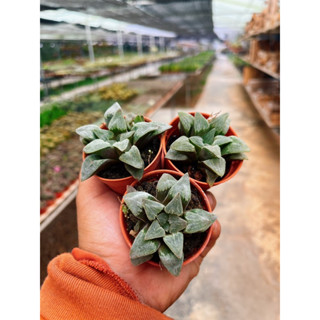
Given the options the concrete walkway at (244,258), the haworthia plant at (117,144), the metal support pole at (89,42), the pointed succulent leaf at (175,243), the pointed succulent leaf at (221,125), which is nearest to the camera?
the pointed succulent leaf at (175,243)

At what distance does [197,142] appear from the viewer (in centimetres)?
62

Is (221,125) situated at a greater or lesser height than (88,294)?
greater

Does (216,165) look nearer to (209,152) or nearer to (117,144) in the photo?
(209,152)

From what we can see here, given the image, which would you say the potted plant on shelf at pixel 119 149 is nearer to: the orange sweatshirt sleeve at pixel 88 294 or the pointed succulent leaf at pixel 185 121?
the pointed succulent leaf at pixel 185 121

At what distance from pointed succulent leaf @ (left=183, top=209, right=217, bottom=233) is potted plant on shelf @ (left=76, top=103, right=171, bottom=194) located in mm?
161

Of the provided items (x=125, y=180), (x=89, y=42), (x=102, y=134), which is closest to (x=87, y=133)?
(x=102, y=134)

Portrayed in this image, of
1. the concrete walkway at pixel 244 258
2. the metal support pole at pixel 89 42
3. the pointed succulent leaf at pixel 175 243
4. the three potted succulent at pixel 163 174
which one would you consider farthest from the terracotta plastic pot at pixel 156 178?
the metal support pole at pixel 89 42

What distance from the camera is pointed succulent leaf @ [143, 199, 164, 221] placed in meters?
0.50

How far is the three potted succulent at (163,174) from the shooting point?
50cm

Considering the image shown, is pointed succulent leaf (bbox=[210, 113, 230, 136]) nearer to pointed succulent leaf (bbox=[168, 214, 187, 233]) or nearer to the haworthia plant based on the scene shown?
the haworthia plant

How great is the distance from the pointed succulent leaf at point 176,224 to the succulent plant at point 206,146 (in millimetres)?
161

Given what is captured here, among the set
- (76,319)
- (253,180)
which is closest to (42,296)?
(76,319)

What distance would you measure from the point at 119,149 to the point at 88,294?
34 centimetres

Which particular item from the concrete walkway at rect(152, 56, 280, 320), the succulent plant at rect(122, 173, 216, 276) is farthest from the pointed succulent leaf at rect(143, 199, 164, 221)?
the concrete walkway at rect(152, 56, 280, 320)
